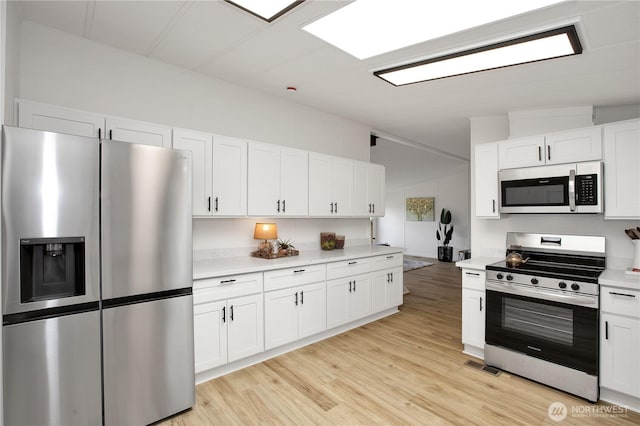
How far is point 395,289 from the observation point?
4.58 metres

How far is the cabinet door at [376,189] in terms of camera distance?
4824 millimetres

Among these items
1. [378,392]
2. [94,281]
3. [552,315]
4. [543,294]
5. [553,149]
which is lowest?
[378,392]

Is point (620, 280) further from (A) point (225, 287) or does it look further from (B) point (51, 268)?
(B) point (51, 268)

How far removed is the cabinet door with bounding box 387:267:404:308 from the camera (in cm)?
448

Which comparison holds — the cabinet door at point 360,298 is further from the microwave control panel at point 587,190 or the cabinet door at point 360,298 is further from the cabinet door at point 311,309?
the microwave control panel at point 587,190

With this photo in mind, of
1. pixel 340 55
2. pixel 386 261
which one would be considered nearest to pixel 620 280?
pixel 386 261

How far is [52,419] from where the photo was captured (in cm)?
184

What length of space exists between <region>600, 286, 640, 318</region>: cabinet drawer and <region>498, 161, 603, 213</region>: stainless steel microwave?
2.60ft

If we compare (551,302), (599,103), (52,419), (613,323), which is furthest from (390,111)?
(52,419)

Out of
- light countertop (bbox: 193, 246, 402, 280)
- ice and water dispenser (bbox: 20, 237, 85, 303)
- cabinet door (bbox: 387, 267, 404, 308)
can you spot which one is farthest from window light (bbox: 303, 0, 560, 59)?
cabinet door (bbox: 387, 267, 404, 308)

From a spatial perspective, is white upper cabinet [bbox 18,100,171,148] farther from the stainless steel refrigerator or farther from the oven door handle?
the oven door handle

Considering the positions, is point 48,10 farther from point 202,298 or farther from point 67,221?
point 202,298

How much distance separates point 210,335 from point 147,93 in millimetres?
2254

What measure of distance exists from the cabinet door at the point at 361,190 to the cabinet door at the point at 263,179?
1.36 meters
